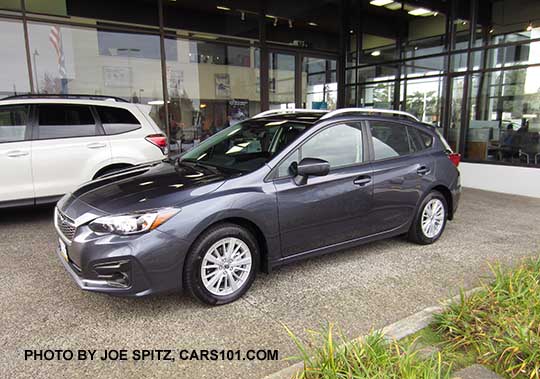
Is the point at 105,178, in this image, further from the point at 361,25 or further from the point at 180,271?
the point at 361,25

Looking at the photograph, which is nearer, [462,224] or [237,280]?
[237,280]

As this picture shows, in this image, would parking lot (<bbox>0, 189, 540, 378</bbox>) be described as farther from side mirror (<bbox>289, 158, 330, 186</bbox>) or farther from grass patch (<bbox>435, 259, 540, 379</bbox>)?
side mirror (<bbox>289, 158, 330, 186</bbox>)

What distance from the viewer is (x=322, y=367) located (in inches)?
87.4

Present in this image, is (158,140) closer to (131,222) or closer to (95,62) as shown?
(131,222)

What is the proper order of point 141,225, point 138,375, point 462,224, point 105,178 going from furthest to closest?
point 462,224 < point 105,178 < point 141,225 < point 138,375

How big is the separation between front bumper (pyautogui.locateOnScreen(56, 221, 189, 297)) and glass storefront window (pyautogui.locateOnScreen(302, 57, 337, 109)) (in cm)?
935

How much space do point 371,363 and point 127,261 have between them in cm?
179

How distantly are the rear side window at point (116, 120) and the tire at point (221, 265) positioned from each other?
11.8ft

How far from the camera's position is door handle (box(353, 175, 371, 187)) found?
411 cm

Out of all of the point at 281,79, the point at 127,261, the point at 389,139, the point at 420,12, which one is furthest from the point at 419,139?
the point at 420,12

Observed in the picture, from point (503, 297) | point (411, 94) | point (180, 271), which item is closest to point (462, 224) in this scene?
point (503, 297)

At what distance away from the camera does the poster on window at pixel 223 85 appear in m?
10.5

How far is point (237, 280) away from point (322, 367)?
1348 millimetres

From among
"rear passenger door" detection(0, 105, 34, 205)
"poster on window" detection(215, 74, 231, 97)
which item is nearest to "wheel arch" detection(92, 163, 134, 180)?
"rear passenger door" detection(0, 105, 34, 205)
